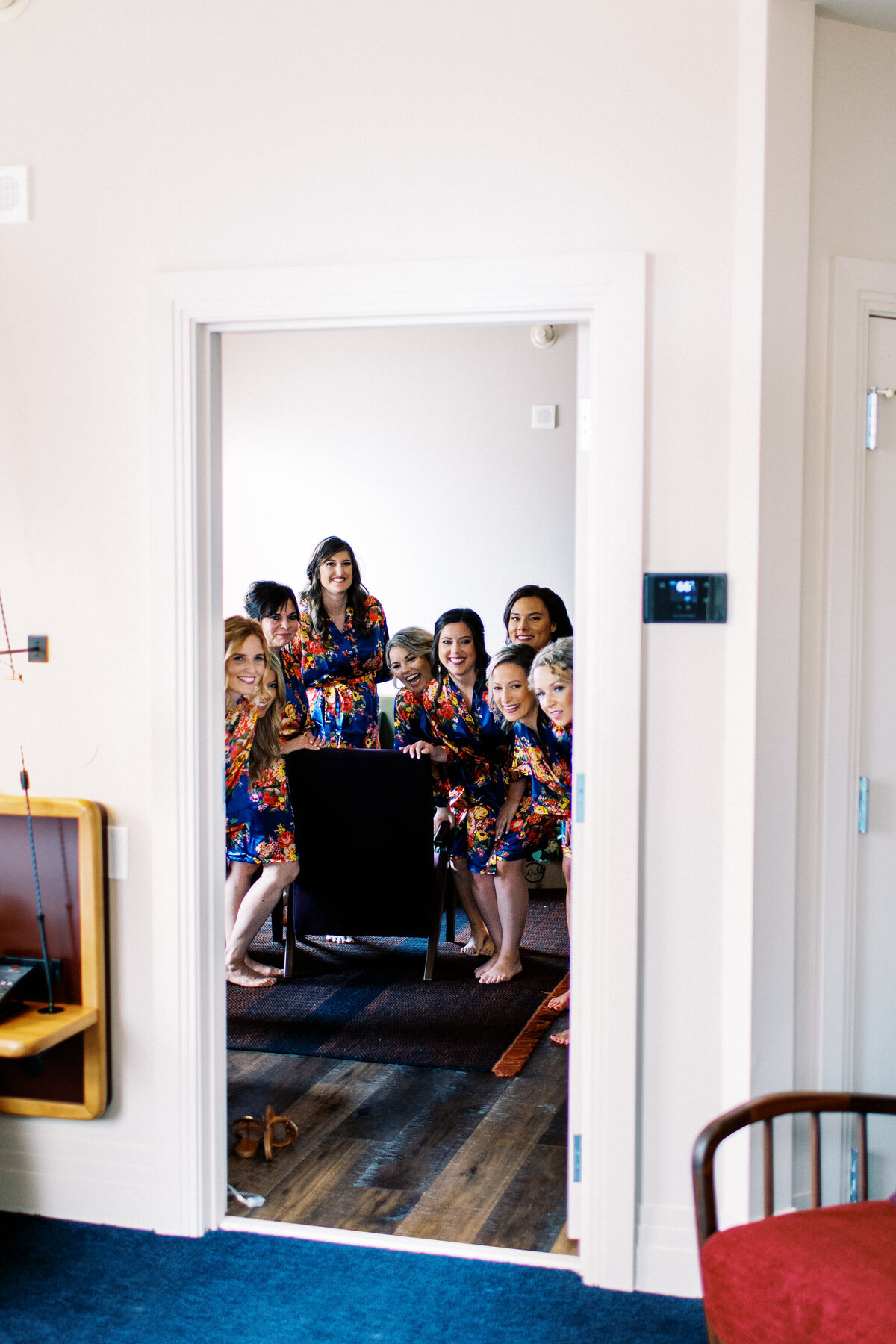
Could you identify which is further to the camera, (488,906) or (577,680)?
(488,906)

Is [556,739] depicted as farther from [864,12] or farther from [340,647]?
[864,12]

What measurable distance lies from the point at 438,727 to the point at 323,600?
0.84 m

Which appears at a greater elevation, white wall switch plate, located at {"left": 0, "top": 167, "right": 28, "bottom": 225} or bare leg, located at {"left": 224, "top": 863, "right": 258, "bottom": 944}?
white wall switch plate, located at {"left": 0, "top": 167, "right": 28, "bottom": 225}

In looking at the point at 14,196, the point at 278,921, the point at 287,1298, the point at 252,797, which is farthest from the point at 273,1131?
the point at 14,196

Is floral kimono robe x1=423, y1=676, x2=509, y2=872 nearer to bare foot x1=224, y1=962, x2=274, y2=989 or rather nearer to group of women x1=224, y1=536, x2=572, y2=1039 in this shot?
group of women x1=224, y1=536, x2=572, y2=1039

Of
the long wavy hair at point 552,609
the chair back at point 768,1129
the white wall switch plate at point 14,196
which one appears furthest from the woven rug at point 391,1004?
the white wall switch plate at point 14,196

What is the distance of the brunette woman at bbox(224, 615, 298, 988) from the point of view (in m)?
3.76

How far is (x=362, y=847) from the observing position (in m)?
3.90

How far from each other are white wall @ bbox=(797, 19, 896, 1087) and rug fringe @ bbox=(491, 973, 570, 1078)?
1301 millimetres

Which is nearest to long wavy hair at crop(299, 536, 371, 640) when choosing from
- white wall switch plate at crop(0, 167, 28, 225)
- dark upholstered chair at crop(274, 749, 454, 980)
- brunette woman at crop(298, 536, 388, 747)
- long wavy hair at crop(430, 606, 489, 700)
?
brunette woman at crop(298, 536, 388, 747)

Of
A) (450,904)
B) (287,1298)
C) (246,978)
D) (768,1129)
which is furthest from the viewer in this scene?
(450,904)

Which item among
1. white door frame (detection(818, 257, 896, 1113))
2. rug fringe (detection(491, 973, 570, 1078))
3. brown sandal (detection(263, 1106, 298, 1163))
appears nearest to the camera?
white door frame (detection(818, 257, 896, 1113))

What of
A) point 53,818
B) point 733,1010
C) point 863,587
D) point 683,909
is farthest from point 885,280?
point 53,818

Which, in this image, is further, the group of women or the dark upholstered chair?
the dark upholstered chair
